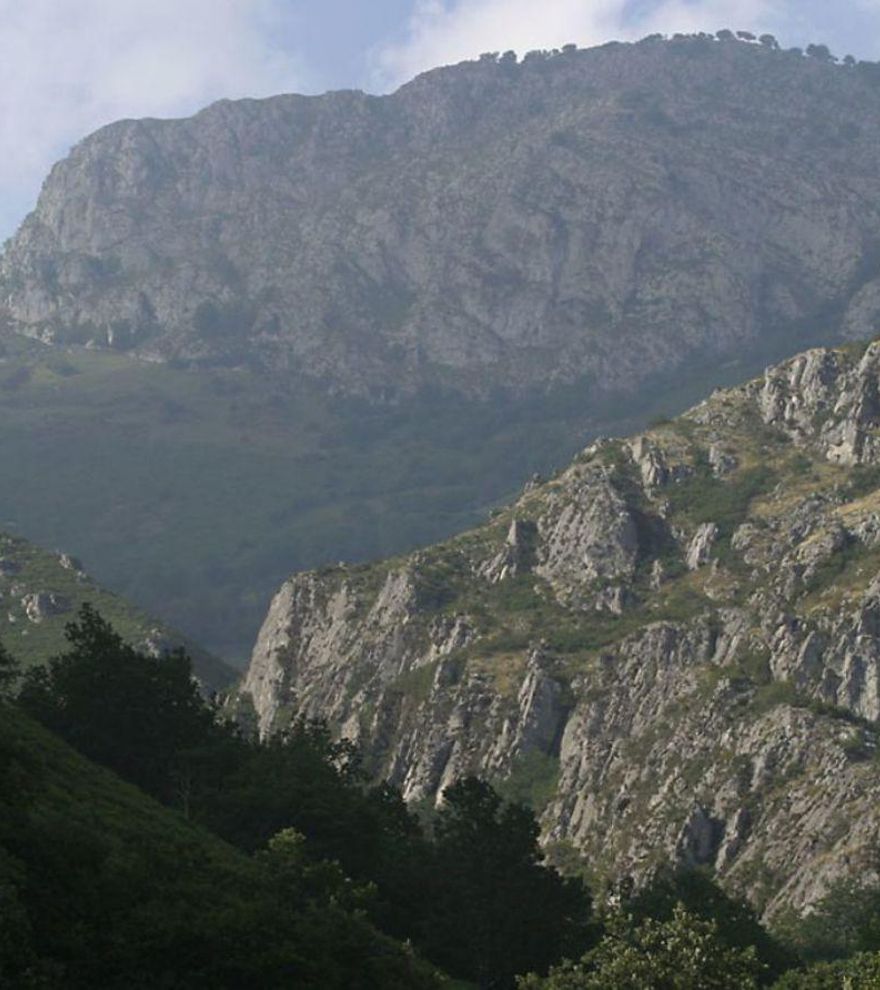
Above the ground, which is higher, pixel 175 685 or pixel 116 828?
pixel 175 685

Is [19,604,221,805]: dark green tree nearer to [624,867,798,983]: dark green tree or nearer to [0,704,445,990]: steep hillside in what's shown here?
[0,704,445,990]: steep hillside

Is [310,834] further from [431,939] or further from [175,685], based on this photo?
[175,685]

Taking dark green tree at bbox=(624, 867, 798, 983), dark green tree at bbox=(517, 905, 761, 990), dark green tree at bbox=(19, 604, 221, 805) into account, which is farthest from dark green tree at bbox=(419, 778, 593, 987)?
dark green tree at bbox=(517, 905, 761, 990)

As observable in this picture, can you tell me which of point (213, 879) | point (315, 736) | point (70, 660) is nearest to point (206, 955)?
point (213, 879)

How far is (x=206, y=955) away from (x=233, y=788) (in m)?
59.6

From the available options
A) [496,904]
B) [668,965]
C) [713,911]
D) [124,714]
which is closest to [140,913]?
[668,965]

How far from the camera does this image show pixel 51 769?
105 m

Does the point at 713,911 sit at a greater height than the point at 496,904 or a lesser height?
greater

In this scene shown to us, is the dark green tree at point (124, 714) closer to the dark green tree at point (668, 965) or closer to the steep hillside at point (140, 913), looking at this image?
the steep hillside at point (140, 913)

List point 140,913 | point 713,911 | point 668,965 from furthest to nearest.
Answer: point 713,911, point 668,965, point 140,913

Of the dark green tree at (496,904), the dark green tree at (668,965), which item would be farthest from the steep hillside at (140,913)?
the dark green tree at (496,904)

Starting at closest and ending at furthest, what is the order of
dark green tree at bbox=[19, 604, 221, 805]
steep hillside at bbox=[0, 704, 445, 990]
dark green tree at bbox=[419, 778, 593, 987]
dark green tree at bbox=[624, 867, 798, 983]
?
steep hillside at bbox=[0, 704, 445, 990], dark green tree at bbox=[419, 778, 593, 987], dark green tree at bbox=[19, 604, 221, 805], dark green tree at bbox=[624, 867, 798, 983]

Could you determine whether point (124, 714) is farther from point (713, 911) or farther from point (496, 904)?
point (713, 911)

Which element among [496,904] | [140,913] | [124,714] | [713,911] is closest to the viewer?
[140,913]
